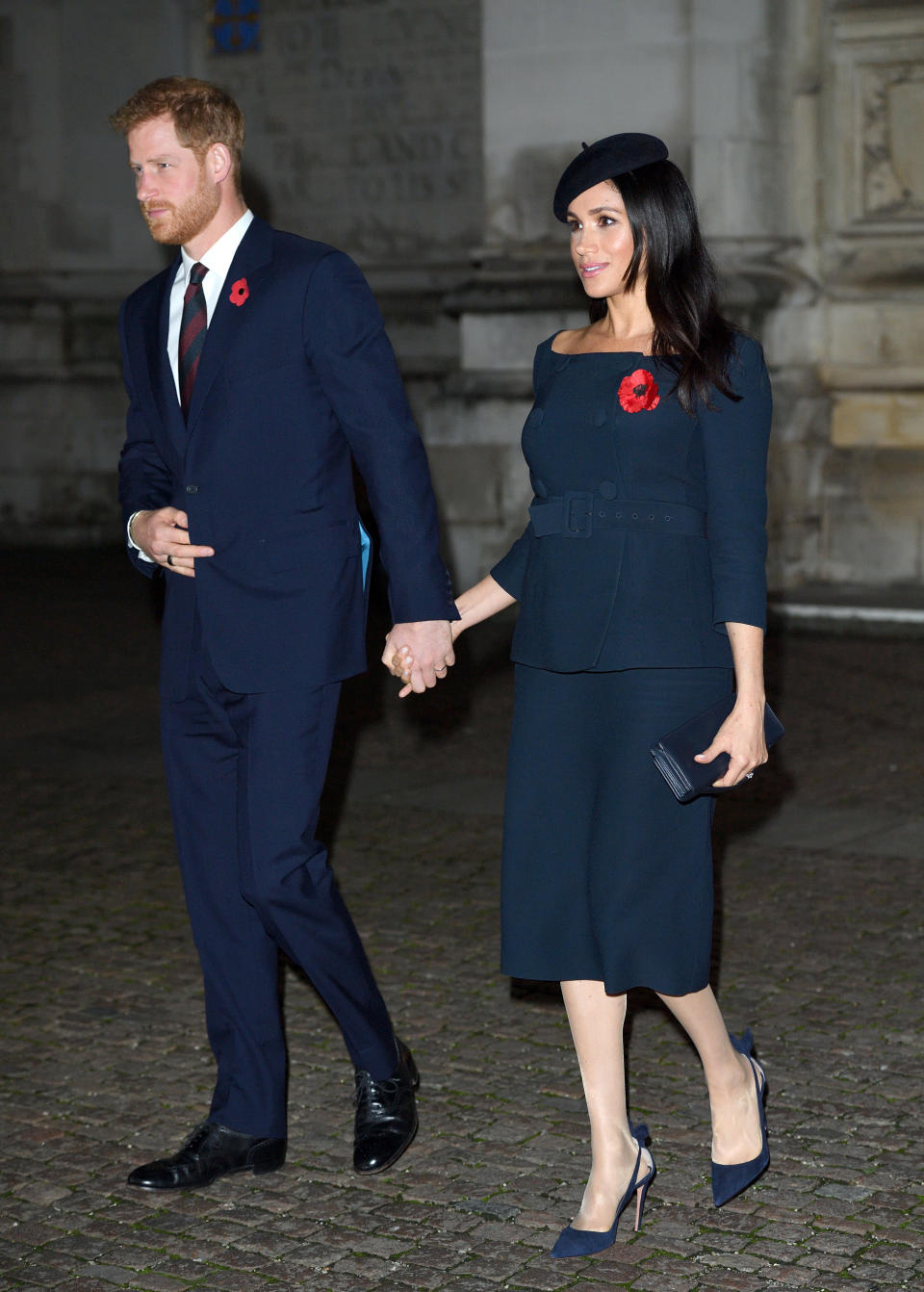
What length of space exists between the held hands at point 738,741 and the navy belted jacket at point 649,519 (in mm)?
101

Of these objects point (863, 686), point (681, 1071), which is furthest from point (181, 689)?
point (863, 686)

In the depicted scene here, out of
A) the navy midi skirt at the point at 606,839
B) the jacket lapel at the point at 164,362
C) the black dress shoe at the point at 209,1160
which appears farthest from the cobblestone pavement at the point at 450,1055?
the jacket lapel at the point at 164,362

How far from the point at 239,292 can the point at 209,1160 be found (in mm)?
1629

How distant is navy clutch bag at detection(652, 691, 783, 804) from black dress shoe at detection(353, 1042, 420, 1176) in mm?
968

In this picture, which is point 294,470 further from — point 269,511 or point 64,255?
point 64,255

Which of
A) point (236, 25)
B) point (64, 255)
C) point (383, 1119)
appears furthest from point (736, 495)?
point (236, 25)

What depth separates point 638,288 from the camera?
349cm

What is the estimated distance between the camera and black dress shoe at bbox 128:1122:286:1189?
3.84m

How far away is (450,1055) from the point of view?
4.62 metres

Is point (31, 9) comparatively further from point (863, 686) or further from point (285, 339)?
point (285, 339)

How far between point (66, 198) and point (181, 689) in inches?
529

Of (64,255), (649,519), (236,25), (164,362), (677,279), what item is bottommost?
(649,519)

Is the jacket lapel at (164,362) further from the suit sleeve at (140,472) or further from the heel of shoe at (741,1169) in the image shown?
the heel of shoe at (741,1169)

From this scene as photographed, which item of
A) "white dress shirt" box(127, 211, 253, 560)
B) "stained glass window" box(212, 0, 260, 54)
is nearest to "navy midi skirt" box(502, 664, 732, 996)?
"white dress shirt" box(127, 211, 253, 560)
